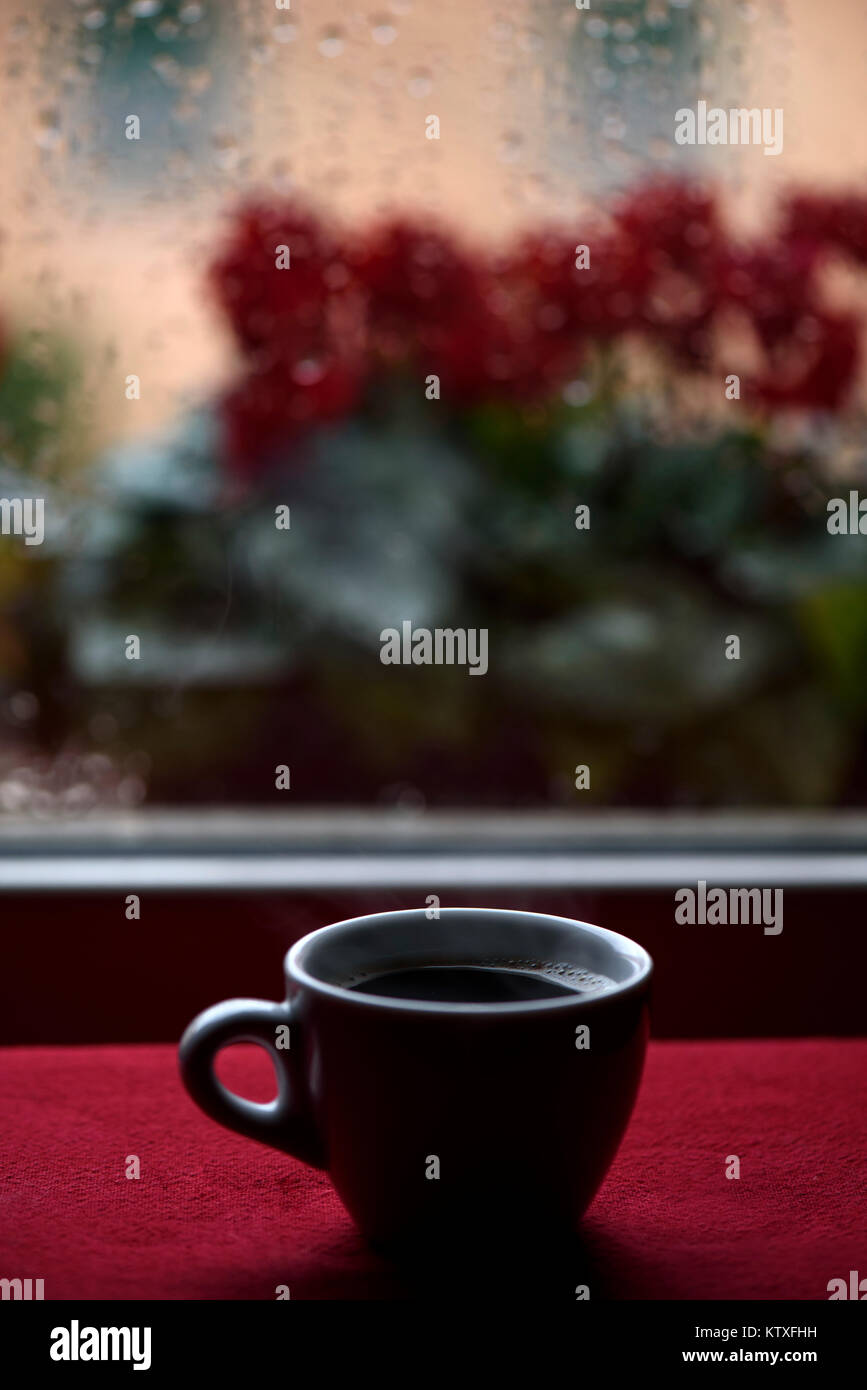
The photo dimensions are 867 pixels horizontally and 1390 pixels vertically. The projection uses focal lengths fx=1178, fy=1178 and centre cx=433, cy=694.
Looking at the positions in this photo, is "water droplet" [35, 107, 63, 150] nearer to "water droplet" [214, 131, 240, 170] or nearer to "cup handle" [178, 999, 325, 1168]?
"water droplet" [214, 131, 240, 170]

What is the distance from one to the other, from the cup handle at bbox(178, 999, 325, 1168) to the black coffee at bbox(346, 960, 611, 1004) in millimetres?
32

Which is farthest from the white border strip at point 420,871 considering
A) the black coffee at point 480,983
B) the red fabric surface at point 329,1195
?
the black coffee at point 480,983

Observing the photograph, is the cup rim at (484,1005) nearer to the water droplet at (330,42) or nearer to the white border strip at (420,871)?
the white border strip at (420,871)

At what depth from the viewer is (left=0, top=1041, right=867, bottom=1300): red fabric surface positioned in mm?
358

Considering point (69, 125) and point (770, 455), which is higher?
point (69, 125)

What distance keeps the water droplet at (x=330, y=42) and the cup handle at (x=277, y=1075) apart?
0.79 metres

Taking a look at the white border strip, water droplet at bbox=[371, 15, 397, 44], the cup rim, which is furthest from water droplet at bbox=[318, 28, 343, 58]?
the cup rim

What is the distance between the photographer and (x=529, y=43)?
901 millimetres

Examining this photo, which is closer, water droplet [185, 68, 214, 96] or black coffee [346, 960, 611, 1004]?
black coffee [346, 960, 611, 1004]

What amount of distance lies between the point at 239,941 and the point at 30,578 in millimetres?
340

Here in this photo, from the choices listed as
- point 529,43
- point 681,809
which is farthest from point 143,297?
point 681,809

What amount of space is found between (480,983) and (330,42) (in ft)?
2.56
